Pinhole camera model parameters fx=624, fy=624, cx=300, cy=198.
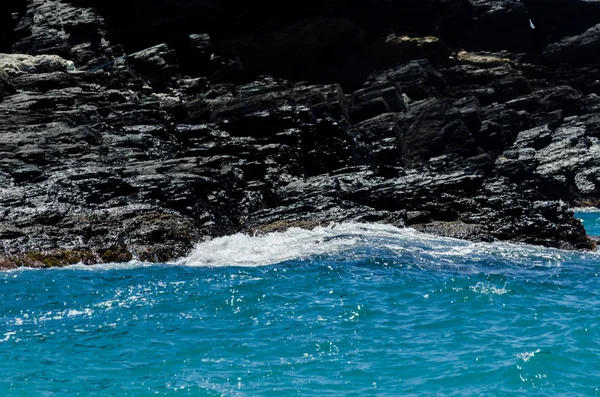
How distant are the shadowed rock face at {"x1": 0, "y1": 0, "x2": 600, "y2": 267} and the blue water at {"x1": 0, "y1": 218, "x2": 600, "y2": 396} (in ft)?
12.7

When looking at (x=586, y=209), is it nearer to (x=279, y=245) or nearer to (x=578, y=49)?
(x=578, y=49)

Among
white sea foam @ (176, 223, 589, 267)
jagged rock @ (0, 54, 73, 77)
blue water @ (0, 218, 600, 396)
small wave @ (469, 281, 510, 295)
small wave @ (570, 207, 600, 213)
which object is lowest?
small wave @ (570, 207, 600, 213)

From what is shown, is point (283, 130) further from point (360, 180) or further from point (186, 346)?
point (186, 346)

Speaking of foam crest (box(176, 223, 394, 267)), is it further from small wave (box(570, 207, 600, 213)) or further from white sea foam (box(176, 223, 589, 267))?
small wave (box(570, 207, 600, 213))

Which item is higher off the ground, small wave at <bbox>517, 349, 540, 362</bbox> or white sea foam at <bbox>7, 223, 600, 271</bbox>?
small wave at <bbox>517, 349, 540, 362</bbox>

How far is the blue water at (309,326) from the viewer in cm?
831

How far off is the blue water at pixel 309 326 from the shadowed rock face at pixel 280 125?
3.86 m

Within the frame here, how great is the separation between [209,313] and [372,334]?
3.23 m

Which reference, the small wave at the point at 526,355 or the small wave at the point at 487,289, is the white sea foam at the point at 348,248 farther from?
the small wave at the point at 526,355

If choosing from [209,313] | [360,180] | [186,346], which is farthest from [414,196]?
[186,346]

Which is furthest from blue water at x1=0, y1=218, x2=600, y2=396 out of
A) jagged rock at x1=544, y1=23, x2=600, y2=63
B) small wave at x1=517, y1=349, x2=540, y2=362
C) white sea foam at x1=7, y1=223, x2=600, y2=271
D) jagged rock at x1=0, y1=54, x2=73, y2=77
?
jagged rock at x1=544, y1=23, x2=600, y2=63

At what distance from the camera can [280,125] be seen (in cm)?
2630

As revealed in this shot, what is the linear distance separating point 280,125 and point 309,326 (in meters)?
16.4

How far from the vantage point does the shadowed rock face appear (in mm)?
20281
